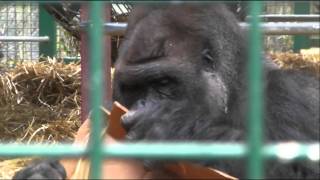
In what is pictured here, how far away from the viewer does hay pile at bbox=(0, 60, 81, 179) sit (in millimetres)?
4461

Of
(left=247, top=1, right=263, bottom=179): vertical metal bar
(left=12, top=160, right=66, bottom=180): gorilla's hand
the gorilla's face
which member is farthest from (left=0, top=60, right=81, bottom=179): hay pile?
(left=247, top=1, right=263, bottom=179): vertical metal bar

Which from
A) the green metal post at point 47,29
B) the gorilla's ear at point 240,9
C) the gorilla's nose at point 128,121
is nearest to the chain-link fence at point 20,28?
the green metal post at point 47,29

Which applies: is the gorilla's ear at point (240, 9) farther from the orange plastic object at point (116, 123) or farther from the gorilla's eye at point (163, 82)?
the orange plastic object at point (116, 123)

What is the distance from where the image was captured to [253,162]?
1.10 meters

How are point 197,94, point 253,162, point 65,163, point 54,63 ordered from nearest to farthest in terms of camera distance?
point 253,162
point 65,163
point 197,94
point 54,63

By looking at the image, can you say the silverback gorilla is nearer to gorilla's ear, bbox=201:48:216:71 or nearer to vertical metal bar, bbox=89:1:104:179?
gorilla's ear, bbox=201:48:216:71

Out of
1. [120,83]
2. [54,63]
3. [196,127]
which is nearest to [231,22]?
[120,83]

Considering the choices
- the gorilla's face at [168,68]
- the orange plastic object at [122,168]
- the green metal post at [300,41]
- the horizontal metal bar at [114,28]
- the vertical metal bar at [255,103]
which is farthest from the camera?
the green metal post at [300,41]

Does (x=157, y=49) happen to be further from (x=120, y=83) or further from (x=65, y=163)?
(x=65, y=163)

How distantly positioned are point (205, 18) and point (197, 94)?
0.35 metres

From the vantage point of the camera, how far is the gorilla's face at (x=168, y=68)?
2.44 m

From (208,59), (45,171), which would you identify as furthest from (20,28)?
(45,171)

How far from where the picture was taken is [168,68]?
8.18 ft

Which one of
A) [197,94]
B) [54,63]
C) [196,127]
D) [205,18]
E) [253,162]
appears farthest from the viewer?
[54,63]
